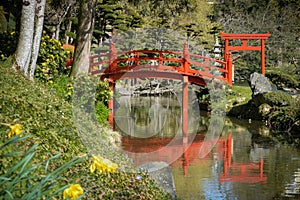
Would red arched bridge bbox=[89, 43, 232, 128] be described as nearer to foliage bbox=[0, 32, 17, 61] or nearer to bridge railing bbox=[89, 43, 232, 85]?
bridge railing bbox=[89, 43, 232, 85]

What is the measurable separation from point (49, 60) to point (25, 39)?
2.43m

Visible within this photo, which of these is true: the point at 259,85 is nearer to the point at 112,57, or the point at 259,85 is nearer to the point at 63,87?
the point at 112,57

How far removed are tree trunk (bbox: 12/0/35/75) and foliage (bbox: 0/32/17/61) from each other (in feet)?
5.66

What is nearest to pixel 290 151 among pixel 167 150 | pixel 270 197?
pixel 167 150

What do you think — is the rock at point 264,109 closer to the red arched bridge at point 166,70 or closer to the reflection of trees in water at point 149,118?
the red arched bridge at point 166,70

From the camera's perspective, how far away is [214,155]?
1127cm

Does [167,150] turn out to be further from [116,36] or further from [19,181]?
[116,36]

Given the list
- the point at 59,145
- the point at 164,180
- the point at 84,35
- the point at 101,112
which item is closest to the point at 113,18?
the point at 84,35

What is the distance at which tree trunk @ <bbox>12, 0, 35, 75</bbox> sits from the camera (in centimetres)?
822

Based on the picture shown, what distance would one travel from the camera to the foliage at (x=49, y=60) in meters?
10.1

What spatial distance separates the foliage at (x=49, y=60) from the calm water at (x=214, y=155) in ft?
6.61

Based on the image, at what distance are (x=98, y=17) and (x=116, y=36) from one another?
1.27 m

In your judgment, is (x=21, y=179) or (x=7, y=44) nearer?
(x=21, y=179)

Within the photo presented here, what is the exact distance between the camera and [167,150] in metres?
12.3
